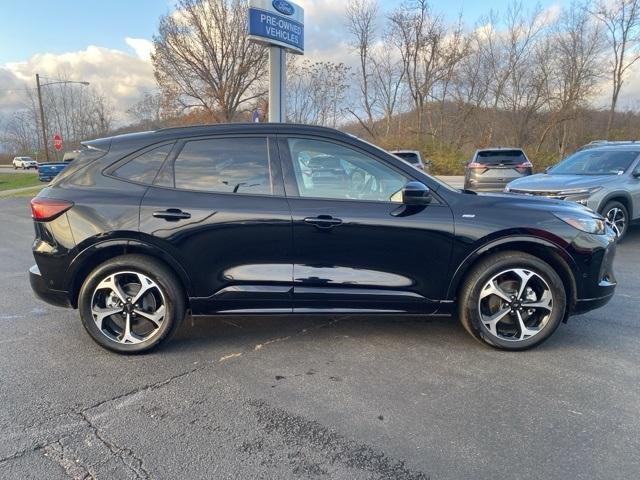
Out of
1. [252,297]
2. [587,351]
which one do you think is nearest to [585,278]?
[587,351]

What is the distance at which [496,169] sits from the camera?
12305 mm

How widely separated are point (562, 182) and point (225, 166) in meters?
6.36

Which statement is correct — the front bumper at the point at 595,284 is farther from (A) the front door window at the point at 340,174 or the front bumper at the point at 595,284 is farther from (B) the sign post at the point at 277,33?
(B) the sign post at the point at 277,33

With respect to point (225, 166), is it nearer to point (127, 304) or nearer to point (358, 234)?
point (358, 234)

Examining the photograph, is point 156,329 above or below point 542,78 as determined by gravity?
below

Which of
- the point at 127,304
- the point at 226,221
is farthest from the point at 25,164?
the point at 226,221

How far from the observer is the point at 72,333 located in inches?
156

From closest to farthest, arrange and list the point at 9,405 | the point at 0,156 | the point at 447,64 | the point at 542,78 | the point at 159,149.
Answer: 1. the point at 9,405
2. the point at 159,149
3. the point at 542,78
4. the point at 447,64
5. the point at 0,156

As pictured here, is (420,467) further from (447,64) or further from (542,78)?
(447,64)

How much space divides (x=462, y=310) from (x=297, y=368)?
1.39 m

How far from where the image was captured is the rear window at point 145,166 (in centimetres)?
347

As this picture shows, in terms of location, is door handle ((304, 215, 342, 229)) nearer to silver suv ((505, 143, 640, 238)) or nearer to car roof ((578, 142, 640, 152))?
silver suv ((505, 143, 640, 238))

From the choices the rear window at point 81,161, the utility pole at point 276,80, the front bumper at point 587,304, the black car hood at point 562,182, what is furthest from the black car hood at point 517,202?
the utility pole at point 276,80

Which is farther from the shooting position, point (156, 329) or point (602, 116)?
point (602, 116)
